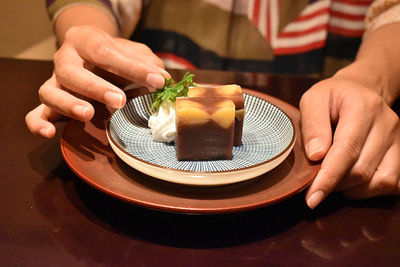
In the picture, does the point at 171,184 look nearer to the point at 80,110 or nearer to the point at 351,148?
the point at 80,110

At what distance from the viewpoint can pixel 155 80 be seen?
0.99 meters

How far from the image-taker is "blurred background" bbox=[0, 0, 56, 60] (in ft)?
7.83

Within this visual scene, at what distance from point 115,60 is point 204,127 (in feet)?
0.88

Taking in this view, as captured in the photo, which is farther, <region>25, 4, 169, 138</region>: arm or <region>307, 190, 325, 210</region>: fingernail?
<region>25, 4, 169, 138</region>: arm

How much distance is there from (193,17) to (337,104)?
0.94m

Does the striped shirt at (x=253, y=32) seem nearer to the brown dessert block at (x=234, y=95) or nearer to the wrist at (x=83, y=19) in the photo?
the wrist at (x=83, y=19)

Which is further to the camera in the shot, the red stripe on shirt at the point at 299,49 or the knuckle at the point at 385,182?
the red stripe on shirt at the point at 299,49

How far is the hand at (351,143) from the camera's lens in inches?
33.8

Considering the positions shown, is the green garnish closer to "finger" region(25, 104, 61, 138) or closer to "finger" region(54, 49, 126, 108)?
"finger" region(54, 49, 126, 108)

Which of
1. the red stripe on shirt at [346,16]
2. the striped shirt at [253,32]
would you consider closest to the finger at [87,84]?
the striped shirt at [253,32]

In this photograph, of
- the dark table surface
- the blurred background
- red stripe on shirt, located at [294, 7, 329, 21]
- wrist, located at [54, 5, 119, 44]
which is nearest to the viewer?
the dark table surface

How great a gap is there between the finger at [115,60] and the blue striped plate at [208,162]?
113 mm

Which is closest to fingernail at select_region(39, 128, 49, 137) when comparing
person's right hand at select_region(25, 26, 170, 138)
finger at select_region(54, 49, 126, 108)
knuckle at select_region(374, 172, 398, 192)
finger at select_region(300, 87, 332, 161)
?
person's right hand at select_region(25, 26, 170, 138)

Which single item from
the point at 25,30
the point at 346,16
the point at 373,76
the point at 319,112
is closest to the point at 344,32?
the point at 346,16
